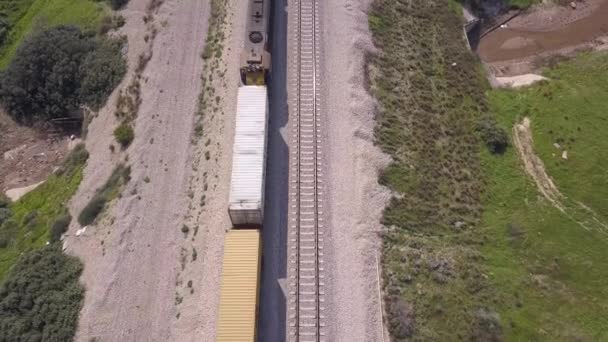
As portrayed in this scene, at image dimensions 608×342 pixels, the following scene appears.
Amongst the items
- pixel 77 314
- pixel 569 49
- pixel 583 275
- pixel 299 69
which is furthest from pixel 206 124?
pixel 569 49

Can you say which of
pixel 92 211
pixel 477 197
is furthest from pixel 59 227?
pixel 477 197

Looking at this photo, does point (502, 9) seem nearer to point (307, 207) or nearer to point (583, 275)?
point (583, 275)

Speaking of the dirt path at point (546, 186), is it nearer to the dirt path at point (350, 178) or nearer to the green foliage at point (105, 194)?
the dirt path at point (350, 178)

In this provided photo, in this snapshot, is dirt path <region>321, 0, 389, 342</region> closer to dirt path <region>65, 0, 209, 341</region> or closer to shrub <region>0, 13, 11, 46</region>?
dirt path <region>65, 0, 209, 341</region>

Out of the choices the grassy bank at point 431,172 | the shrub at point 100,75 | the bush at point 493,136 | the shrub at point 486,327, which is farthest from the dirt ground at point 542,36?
the shrub at point 100,75

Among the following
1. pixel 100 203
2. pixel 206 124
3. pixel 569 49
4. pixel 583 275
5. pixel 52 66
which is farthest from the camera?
pixel 569 49

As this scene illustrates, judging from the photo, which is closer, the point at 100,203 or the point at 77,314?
the point at 77,314

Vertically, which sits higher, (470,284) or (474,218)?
(474,218)
